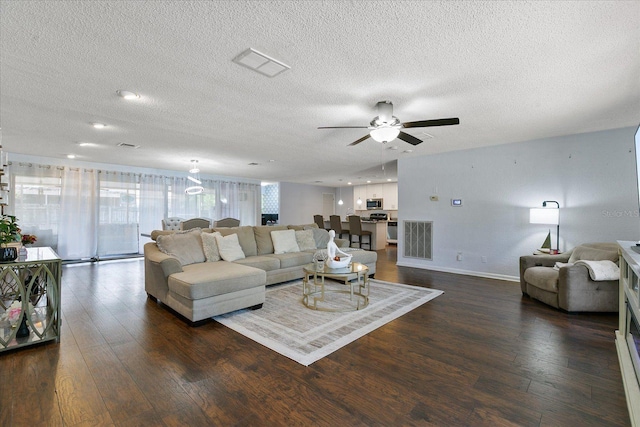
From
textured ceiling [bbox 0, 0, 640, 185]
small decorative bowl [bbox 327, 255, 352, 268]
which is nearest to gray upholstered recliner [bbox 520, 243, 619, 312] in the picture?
textured ceiling [bbox 0, 0, 640, 185]

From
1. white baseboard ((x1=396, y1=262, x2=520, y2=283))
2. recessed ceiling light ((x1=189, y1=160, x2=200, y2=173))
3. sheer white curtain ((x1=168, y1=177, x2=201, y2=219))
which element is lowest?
white baseboard ((x1=396, y1=262, x2=520, y2=283))

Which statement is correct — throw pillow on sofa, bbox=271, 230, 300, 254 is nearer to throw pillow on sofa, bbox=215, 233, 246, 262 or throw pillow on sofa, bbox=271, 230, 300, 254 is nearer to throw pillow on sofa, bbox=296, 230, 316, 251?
throw pillow on sofa, bbox=296, 230, 316, 251

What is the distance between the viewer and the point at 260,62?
2236 mm

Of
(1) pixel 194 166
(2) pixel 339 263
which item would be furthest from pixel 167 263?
(1) pixel 194 166

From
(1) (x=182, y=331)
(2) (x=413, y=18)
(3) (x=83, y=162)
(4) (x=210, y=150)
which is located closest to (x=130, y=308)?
(1) (x=182, y=331)

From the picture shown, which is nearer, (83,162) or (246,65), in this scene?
(246,65)

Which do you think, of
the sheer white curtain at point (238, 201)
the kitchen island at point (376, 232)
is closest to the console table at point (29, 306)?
the sheer white curtain at point (238, 201)

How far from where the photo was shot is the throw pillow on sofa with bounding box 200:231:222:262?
3.98 metres

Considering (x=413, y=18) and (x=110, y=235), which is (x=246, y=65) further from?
(x=110, y=235)

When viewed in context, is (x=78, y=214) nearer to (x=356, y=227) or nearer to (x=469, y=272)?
(x=356, y=227)

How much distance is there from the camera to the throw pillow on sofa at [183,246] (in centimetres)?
366

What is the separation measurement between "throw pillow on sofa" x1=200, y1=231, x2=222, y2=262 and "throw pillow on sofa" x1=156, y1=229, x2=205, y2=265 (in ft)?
0.18

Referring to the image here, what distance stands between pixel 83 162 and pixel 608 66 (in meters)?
8.80

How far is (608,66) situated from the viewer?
229cm
